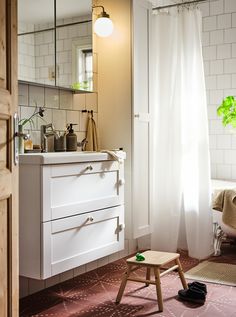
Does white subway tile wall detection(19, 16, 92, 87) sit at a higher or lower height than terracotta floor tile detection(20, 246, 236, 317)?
higher

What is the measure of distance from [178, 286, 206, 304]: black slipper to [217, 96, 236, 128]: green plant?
236 cm

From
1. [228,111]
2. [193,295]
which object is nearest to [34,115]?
[193,295]

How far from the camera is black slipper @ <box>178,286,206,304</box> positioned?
3.07m

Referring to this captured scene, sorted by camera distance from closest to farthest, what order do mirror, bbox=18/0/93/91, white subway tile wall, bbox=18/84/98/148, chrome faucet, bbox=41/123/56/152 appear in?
mirror, bbox=18/0/93/91, white subway tile wall, bbox=18/84/98/148, chrome faucet, bbox=41/123/56/152

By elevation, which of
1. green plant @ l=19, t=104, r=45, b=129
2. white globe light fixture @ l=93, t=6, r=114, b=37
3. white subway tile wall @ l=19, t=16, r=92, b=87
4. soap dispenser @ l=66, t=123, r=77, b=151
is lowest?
soap dispenser @ l=66, t=123, r=77, b=151

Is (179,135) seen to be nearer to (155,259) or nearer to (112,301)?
(155,259)

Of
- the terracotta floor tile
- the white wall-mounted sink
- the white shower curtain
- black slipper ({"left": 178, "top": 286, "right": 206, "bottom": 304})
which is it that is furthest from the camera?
the white shower curtain

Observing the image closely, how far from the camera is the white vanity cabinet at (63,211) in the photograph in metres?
2.82

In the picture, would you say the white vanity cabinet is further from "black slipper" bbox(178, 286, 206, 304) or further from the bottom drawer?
"black slipper" bbox(178, 286, 206, 304)

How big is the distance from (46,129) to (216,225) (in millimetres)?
1875

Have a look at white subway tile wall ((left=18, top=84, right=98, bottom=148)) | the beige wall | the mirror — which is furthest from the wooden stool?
the mirror

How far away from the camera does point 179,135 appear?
168 inches

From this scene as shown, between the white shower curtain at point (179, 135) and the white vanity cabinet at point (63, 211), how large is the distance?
3.21ft

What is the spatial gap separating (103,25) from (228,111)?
179 centimetres
